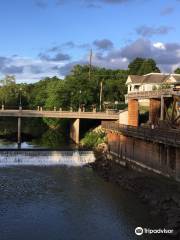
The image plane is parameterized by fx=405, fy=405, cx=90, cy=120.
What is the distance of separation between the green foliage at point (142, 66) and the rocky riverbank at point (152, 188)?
7327 centimetres

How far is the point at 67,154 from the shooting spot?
50.0 m

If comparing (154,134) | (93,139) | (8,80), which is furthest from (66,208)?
(8,80)

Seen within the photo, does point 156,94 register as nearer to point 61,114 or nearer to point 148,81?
point 61,114

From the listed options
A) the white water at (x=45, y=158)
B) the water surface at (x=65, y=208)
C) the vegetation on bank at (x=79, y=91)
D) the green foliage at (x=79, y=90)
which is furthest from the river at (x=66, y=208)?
the green foliage at (x=79, y=90)

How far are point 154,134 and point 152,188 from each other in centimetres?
554

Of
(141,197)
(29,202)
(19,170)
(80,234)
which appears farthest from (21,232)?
(19,170)

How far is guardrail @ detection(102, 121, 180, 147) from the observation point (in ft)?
109

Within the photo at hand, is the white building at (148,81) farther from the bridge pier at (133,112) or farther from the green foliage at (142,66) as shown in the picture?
the green foliage at (142,66)

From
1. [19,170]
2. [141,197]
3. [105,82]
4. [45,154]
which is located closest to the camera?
[141,197]

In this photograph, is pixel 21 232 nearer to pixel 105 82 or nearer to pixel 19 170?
pixel 19 170

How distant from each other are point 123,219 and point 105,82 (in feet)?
240

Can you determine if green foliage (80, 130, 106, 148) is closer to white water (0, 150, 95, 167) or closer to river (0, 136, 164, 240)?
white water (0, 150, 95, 167)

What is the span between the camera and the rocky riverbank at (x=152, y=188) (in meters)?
27.7

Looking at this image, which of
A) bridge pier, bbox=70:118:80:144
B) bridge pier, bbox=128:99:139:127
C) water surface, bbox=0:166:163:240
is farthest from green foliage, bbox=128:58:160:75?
water surface, bbox=0:166:163:240
